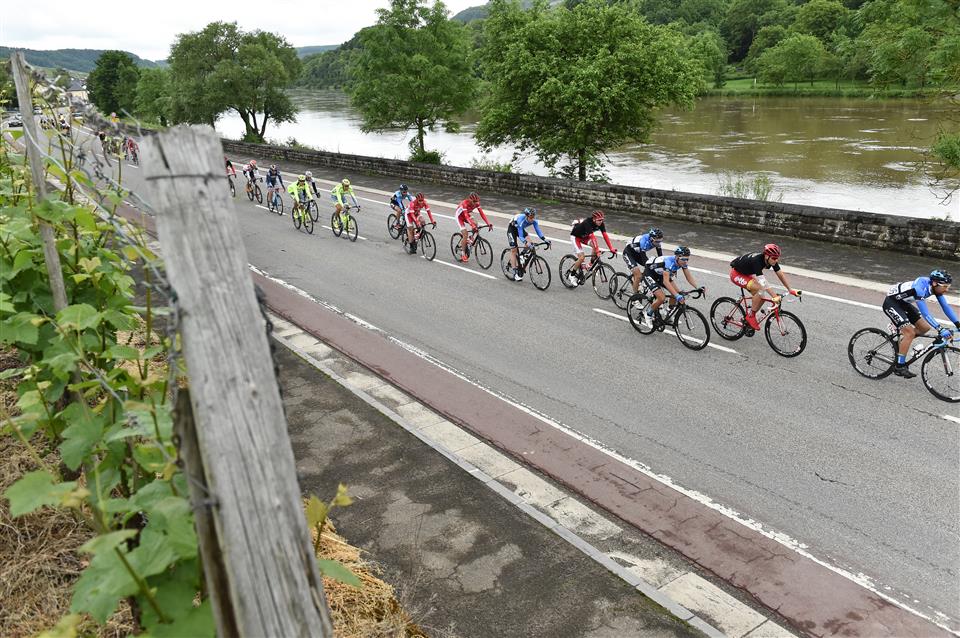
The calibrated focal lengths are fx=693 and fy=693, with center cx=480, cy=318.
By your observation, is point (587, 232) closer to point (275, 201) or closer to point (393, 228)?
point (393, 228)

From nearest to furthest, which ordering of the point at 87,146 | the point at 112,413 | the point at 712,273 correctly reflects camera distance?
1. the point at 112,413
2. the point at 87,146
3. the point at 712,273

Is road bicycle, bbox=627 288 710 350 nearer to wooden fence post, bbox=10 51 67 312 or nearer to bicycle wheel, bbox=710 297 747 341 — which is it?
bicycle wheel, bbox=710 297 747 341

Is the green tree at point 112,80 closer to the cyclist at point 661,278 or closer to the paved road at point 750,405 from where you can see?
the paved road at point 750,405

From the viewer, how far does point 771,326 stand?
10789mm

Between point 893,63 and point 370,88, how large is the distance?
27.3 metres

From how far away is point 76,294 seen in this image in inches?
173

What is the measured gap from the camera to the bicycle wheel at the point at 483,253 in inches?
665

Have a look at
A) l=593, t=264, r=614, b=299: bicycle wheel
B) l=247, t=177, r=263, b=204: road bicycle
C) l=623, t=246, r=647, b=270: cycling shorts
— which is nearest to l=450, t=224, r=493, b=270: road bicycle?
l=593, t=264, r=614, b=299: bicycle wheel

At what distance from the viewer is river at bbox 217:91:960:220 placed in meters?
34.8

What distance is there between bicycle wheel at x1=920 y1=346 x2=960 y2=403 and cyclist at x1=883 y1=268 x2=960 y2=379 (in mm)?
200

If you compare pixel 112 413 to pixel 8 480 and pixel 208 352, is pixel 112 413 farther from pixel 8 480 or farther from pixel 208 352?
pixel 8 480

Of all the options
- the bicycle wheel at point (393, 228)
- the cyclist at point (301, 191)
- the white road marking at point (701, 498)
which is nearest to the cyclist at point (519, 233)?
the white road marking at point (701, 498)

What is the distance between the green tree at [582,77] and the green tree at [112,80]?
3640 inches

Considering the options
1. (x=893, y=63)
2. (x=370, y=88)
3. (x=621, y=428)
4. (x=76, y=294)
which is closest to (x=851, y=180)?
(x=893, y=63)
